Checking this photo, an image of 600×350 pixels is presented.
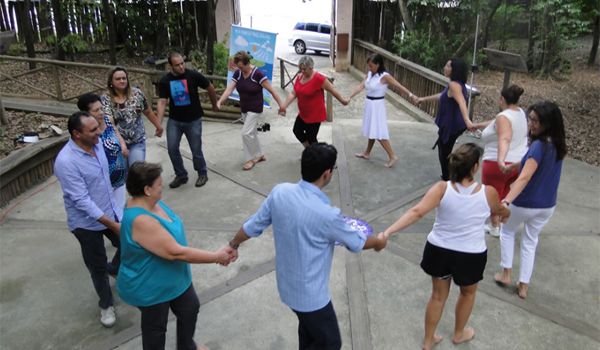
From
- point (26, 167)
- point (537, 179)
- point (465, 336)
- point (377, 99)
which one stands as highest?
point (377, 99)

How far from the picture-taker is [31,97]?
9.10 meters

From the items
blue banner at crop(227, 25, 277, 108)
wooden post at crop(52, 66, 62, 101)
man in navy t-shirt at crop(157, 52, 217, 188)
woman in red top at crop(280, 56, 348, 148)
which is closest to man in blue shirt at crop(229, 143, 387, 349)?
man in navy t-shirt at crop(157, 52, 217, 188)

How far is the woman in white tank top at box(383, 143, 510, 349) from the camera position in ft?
9.38

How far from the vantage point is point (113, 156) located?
4.10 meters

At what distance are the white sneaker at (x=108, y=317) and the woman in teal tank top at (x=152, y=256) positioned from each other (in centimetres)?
88

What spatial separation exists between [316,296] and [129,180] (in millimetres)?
1216

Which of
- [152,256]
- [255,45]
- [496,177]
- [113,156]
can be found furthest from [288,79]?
[152,256]

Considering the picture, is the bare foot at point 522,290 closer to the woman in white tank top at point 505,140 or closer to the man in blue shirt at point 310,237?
the woman in white tank top at point 505,140

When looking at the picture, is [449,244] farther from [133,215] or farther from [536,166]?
[133,215]

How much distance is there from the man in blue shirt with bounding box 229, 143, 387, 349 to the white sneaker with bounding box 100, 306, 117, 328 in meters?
1.65

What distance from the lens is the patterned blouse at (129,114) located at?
15.1 feet

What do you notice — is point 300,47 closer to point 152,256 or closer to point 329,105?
point 329,105

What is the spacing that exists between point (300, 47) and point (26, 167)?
1536 centimetres

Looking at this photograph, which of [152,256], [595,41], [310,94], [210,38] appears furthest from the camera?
[595,41]
